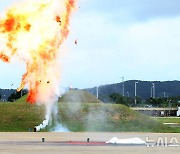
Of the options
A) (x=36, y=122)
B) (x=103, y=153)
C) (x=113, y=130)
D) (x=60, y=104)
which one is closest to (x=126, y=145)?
(x=103, y=153)

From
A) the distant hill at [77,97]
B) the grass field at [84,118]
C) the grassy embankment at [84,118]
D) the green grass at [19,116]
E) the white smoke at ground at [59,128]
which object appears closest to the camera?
the white smoke at ground at [59,128]

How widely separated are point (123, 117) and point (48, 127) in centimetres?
1541

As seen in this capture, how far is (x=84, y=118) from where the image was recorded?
91.5 meters

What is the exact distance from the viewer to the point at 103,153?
38.7 m

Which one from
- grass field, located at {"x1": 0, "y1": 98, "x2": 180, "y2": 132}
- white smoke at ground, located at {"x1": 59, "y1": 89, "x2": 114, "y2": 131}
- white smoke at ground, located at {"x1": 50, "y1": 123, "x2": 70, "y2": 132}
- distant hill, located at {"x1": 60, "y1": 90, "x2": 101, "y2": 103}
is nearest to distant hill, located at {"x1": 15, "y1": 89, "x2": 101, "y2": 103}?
distant hill, located at {"x1": 60, "y1": 90, "x2": 101, "y2": 103}

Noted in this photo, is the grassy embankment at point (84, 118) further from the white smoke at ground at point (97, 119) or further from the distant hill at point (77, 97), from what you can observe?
the distant hill at point (77, 97)

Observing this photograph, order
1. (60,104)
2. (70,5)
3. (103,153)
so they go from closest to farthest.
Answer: (103,153) → (70,5) → (60,104)

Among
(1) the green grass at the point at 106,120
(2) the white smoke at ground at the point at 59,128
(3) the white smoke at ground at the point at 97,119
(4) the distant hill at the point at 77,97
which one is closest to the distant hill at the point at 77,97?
(4) the distant hill at the point at 77,97

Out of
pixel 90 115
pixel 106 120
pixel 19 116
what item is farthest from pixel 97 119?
pixel 19 116

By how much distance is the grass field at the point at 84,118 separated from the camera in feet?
280

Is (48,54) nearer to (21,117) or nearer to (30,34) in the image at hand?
(30,34)

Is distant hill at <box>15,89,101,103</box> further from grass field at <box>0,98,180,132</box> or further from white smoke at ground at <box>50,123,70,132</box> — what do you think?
white smoke at ground at <box>50,123,70,132</box>

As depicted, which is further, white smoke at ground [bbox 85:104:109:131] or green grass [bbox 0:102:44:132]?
white smoke at ground [bbox 85:104:109:131]

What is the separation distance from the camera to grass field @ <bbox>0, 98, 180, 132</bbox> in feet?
280
